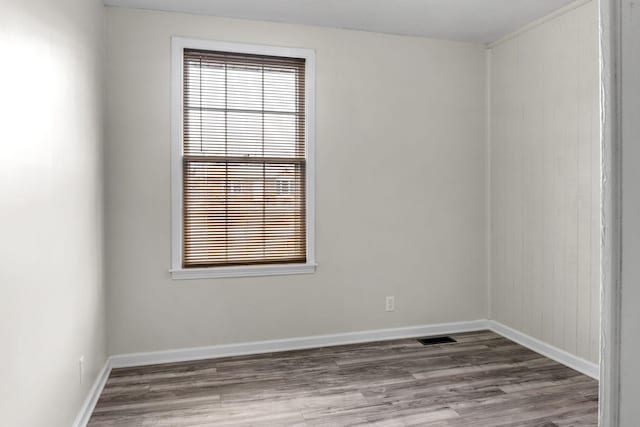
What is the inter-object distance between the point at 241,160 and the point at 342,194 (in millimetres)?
880

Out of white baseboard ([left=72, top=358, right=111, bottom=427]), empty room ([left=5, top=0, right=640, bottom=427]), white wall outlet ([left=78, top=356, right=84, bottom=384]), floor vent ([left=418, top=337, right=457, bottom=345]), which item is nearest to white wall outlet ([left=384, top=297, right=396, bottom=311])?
empty room ([left=5, top=0, right=640, bottom=427])

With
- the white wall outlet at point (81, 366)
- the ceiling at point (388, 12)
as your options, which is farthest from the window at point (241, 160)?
the white wall outlet at point (81, 366)

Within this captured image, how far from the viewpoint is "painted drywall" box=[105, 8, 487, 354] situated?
3.11 metres

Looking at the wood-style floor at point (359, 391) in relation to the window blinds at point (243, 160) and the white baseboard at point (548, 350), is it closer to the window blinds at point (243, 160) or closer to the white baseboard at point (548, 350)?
the white baseboard at point (548, 350)

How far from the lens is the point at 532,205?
11.4 ft

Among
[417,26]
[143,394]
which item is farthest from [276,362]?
[417,26]

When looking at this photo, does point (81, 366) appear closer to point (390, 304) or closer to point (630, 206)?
point (390, 304)

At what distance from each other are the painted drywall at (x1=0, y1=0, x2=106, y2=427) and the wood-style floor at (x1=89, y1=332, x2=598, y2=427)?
0.43m

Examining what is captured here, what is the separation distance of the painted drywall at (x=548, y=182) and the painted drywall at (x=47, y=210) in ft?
10.6

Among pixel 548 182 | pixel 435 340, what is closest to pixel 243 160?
pixel 435 340

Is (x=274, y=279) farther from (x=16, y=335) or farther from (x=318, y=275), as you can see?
(x=16, y=335)

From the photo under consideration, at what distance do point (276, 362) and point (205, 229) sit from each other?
115 cm

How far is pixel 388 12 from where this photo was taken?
322cm

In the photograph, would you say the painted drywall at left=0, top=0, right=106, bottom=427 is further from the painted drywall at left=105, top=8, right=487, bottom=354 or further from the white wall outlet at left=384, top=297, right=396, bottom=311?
the white wall outlet at left=384, top=297, right=396, bottom=311
